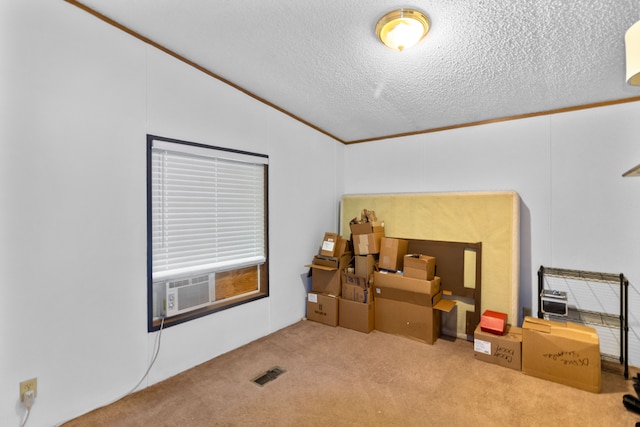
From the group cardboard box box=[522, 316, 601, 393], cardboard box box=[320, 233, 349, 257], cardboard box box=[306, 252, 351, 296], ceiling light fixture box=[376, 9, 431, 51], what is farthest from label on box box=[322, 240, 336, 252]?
ceiling light fixture box=[376, 9, 431, 51]

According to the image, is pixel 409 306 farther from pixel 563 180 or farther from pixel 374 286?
pixel 563 180

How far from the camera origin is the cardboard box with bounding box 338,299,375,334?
3219 mm

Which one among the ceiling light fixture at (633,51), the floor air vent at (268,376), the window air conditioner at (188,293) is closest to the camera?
the ceiling light fixture at (633,51)

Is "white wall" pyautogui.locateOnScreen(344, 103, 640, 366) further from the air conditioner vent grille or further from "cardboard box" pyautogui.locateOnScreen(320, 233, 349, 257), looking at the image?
the air conditioner vent grille

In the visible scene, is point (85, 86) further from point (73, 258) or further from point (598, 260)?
point (598, 260)

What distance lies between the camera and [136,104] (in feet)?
7.16

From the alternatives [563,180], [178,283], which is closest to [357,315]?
[178,283]

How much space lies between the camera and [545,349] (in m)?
2.32

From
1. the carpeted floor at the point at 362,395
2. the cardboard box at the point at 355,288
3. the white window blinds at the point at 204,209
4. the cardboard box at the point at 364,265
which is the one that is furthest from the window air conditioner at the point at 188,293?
the cardboard box at the point at 364,265

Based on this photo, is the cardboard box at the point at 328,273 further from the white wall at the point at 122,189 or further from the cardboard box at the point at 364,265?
the white wall at the point at 122,189

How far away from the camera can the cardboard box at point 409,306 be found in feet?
9.70

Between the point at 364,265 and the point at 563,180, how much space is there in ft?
6.92

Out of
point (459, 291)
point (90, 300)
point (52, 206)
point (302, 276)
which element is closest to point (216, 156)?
point (52, 206)

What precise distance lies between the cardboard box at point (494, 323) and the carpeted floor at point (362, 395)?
0.30m
